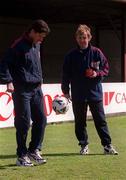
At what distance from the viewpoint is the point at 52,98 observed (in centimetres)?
1415

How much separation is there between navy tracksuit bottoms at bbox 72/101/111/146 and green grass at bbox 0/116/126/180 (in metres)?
0.26

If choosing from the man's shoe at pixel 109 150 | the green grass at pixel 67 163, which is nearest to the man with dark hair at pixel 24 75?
the green grass at pixel 67 163

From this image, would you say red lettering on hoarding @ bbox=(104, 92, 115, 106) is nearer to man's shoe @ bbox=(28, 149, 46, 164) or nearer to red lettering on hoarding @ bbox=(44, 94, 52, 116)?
red lettering on hoarding @ bbox=(44, 94, 52, 116)

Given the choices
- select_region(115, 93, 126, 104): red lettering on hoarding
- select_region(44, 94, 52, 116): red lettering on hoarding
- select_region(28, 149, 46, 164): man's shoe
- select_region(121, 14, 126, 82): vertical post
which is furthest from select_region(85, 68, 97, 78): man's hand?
select_region(121, 14, 126, 82): vertical post

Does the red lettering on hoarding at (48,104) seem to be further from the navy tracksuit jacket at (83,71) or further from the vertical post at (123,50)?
the vertical post at (123,50)

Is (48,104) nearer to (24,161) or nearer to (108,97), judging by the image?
(108,97)

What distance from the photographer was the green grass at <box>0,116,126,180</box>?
21.6ft

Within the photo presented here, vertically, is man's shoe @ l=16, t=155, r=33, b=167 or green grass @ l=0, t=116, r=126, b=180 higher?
man's shoe @ l=16, t=155, r=33, b=167

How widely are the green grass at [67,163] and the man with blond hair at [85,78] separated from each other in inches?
17.9

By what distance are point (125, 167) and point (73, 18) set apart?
2202 centimetres

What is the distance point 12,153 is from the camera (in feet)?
28.1

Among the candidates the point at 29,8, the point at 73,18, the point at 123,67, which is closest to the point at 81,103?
the point at 123,67

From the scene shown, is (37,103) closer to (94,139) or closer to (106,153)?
(106,153)

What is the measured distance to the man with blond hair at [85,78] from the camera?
318 inches
